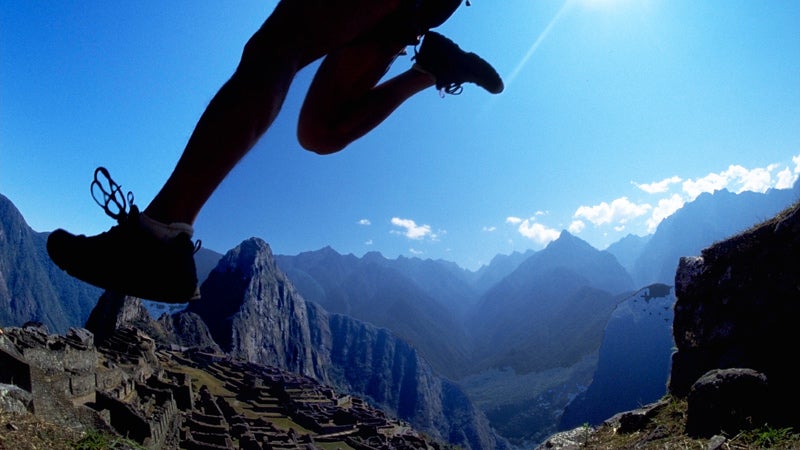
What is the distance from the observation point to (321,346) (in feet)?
388

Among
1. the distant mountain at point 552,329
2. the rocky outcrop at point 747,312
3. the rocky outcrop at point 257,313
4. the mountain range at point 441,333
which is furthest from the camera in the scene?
the distant mountain at point 552,329

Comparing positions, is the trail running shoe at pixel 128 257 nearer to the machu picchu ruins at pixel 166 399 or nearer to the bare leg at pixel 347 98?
the bare leg at pixel 347 98

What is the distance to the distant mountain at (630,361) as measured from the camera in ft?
257

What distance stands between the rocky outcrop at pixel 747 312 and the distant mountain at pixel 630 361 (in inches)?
3216

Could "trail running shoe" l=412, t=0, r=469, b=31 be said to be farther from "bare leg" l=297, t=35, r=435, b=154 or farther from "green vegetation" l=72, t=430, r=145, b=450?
"green vegetation" l=72, t=430, r=145, b=450

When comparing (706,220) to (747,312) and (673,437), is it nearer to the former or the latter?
(747,312)

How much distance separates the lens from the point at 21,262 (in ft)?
355

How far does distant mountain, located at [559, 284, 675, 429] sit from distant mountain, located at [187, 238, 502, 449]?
28971mm

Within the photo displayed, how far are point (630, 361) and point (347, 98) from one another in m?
103

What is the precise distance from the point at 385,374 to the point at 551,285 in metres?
113

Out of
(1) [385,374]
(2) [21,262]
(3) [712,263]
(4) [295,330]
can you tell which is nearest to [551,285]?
(1) [385,374]

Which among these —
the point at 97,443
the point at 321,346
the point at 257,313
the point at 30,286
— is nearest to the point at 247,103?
the point at 97,443

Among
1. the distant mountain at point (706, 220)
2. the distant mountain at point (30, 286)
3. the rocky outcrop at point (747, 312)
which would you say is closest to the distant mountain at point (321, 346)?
the distant mountain at point (30, 286)

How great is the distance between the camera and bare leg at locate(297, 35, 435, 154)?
91.4 inches
